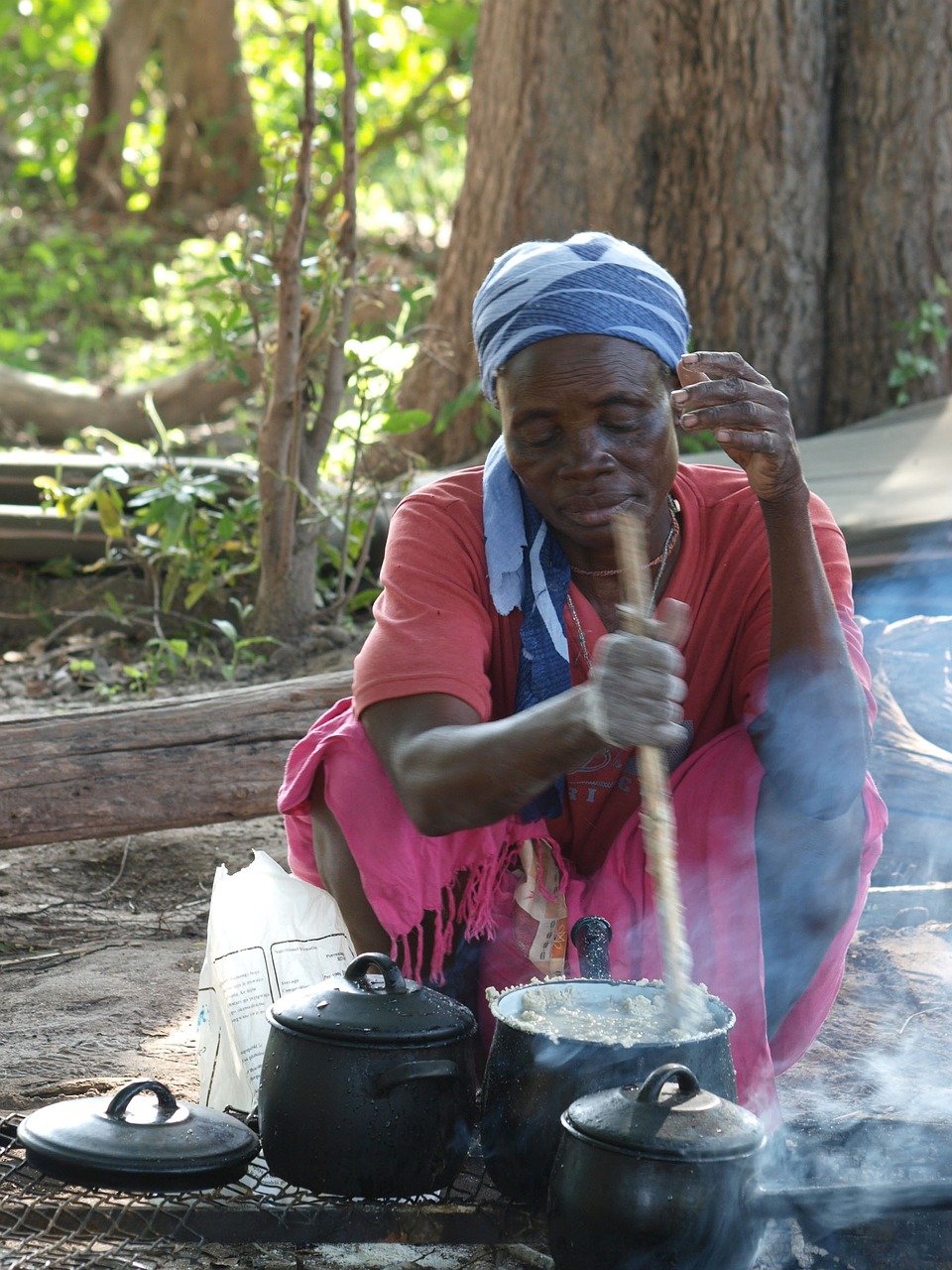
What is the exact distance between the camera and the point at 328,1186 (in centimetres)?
182

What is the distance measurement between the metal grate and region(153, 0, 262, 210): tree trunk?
9123mm

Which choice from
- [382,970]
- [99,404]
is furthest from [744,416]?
[99,404]

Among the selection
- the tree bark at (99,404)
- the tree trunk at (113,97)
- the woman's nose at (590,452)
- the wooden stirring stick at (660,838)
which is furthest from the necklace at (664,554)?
the tree trunk at (113,97)

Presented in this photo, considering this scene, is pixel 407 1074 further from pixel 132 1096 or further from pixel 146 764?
pixel 146 764

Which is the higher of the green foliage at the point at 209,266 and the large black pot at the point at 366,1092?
the green foliage at the point at 209,266

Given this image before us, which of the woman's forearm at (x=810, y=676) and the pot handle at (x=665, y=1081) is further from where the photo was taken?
the woman's forearm at (x=810, y=676)

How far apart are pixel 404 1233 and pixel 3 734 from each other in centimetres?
169

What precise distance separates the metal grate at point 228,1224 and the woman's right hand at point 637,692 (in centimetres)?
65

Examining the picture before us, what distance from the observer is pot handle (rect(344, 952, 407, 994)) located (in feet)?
6.14

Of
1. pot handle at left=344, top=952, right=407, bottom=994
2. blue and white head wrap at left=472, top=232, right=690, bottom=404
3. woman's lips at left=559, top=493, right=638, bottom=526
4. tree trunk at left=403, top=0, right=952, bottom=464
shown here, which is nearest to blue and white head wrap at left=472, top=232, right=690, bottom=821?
blue and white head wrap at left=472, top=232, right=690, bottom=404

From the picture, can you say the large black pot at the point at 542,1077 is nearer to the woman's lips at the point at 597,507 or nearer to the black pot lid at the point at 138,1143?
the black pot lid at the point at 138,1143

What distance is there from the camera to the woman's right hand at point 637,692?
163 cm

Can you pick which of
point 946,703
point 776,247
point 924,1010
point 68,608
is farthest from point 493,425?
point 924,1010

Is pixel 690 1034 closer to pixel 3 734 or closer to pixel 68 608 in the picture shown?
pixel 3 734
